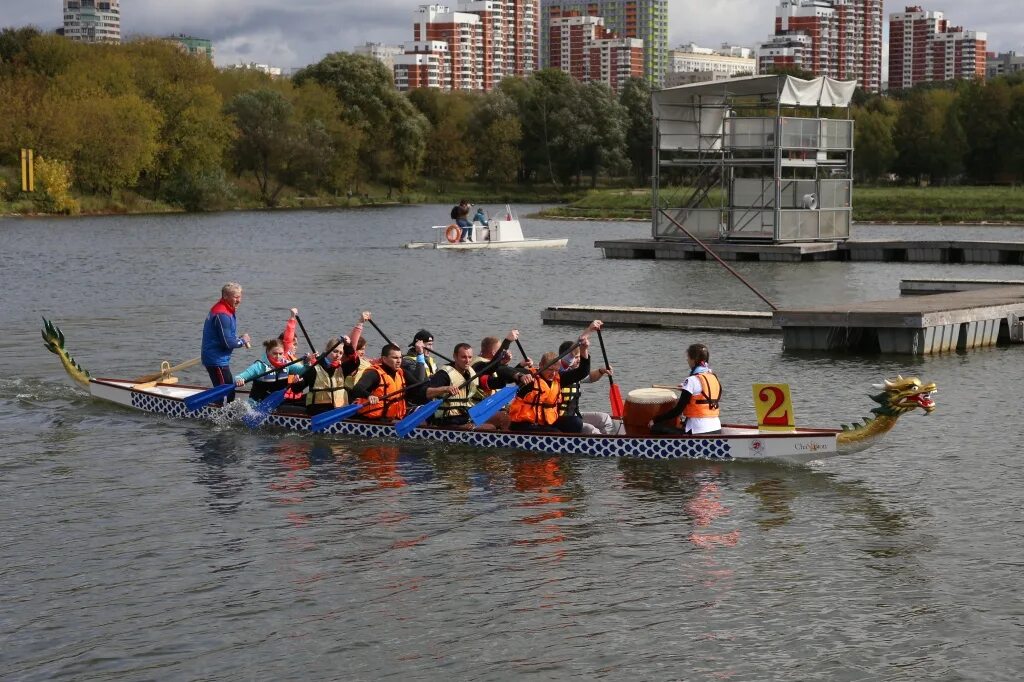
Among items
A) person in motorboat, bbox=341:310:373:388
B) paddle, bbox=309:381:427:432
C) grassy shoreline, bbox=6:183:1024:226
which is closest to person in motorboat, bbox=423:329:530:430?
paddle, bbox=309:381:427:432

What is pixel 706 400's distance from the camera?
57.4 feet

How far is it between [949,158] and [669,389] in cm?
9099

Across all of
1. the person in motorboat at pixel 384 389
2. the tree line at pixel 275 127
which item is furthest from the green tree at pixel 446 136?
the person in motorboat at pixel 384 389

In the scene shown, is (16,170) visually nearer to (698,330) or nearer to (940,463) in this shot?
(698,330)

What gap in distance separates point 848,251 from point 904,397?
125 feet

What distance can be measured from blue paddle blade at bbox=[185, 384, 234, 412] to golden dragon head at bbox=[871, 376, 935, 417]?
10.0 metres

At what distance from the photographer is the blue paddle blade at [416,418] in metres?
19.2

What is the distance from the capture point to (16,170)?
292 feet

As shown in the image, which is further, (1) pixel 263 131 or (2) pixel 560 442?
(1) pixel 263 131

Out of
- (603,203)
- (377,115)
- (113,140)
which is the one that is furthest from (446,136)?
(113,140)

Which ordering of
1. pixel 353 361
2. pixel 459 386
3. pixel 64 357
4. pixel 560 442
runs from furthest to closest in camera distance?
pixel 64 357 < pixel 353 361 < pixel 459 386 < pixel 560 442

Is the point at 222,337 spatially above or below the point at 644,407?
above

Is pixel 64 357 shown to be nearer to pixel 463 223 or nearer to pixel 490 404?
pixel 490 404

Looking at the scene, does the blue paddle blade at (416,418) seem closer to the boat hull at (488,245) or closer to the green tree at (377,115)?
the boat hull at (488,245)
